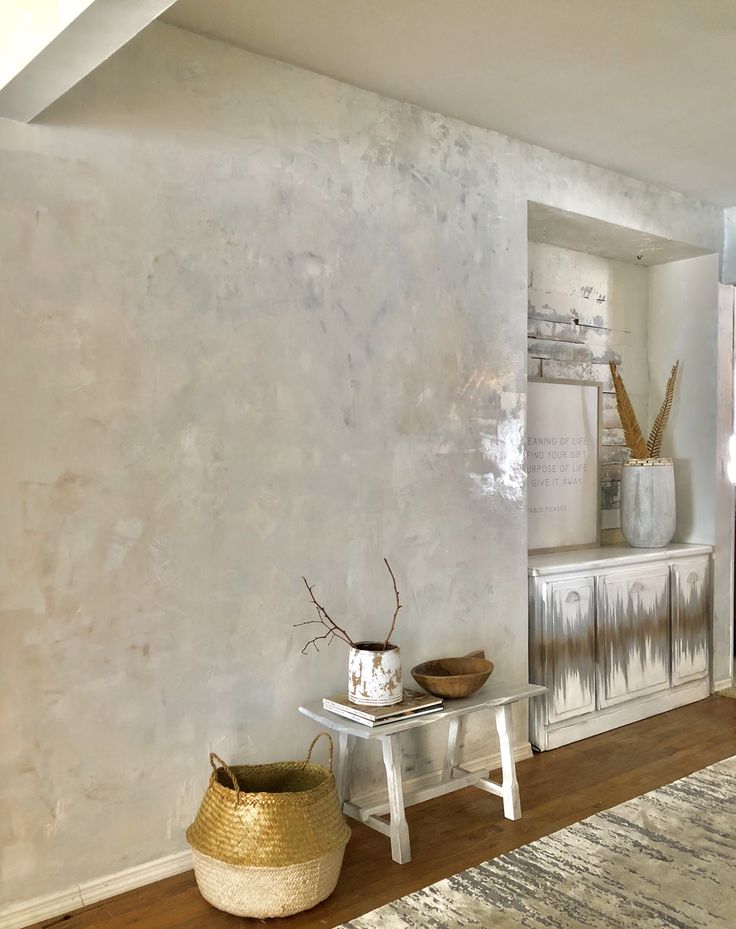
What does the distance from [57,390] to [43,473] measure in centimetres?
25

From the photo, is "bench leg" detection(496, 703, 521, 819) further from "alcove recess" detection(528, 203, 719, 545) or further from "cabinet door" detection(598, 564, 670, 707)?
"alcove recess" detection(528, 203, 719, 545)

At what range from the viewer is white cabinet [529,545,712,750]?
4113 millimetres

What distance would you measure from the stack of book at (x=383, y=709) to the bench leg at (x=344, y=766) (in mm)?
187

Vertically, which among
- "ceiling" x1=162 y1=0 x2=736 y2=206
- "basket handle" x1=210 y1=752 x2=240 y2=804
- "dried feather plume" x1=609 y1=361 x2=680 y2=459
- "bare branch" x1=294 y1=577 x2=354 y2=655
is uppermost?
"ceiling" x1=162 y1=0 x2=736 y2=206

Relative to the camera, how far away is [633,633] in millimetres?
4559

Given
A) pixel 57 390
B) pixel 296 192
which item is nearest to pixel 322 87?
pixel 296 192

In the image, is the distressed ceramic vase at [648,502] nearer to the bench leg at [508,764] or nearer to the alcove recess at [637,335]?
the alcove recess at [637,335]

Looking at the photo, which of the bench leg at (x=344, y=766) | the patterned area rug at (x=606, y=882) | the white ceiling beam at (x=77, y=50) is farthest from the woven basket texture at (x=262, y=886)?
the white ceiling beam at (x=77, y=50)

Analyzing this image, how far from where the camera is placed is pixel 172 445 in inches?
113

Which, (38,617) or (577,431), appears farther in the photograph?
(577,431)

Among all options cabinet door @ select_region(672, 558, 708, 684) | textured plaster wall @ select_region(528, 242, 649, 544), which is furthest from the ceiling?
cabinet door @ select_region(672, 558, 708, 684)

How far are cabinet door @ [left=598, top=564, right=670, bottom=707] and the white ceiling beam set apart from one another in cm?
328

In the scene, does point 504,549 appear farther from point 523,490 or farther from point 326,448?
point 326,448

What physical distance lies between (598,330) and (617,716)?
7.19ft
